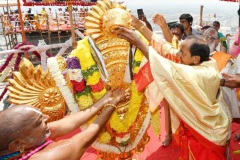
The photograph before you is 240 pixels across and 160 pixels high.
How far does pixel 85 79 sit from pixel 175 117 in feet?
2.74

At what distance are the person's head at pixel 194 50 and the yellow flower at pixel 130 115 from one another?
53 cm

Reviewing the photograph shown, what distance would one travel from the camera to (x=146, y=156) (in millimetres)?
2908

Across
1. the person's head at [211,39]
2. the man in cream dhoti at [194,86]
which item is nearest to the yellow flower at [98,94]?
the man in cream dhoti at [194,86]

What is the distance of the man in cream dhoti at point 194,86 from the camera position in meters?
1.81

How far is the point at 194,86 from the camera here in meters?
1.79

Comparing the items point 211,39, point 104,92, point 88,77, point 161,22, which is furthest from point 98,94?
point 211,39

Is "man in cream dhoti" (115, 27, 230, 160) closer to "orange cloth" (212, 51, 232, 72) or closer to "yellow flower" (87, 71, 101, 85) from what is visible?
"yellow flower" (87, 71, 101, 85)

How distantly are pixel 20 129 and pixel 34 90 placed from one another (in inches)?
34.3

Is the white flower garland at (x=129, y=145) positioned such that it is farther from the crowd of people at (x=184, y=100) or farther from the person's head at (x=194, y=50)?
the person's head at (x=194, y=50)

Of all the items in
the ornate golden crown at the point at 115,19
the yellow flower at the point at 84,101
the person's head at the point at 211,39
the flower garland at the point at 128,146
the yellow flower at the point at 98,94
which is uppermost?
the ornate golden crown at the point at 115,19

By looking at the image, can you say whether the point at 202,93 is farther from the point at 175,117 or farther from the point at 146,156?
the point at 146,156

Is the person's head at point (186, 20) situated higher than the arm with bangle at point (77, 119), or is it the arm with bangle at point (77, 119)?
the person's head at point (186, 20)

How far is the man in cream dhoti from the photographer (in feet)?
5.94

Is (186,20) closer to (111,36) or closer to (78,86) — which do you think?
(111,36)
